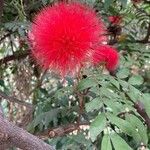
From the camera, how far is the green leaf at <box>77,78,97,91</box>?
1272 millimetres

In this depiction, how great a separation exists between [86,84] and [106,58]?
0.18 meters

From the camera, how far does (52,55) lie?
1.28 m

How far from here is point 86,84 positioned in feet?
4.19

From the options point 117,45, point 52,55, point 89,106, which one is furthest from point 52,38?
point 117,45

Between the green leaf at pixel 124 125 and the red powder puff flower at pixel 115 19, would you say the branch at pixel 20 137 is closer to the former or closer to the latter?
the green leaf at pixel 124 125

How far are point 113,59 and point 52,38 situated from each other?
270 mm

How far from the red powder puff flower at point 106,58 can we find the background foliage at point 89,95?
0.09ft

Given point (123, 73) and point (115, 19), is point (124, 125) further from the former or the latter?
point (115, 19)

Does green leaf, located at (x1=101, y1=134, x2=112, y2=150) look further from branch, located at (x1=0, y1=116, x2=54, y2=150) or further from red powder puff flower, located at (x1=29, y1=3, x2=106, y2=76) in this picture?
red powder puff flower, located at (x1=29, y1=3, x2=106, y2=76)

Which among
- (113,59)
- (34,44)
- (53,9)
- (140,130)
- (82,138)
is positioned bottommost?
(82,138)

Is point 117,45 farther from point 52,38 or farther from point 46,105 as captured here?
point 52,38

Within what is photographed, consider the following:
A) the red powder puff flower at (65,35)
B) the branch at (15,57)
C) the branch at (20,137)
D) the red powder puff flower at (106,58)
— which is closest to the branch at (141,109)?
the red powder puff flower at (106,58)

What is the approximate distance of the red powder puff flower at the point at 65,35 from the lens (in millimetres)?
1246

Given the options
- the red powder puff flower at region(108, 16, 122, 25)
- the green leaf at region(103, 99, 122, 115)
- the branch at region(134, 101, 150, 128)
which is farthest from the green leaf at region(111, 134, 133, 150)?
the red powder puff flower at region(108, 16, 122, 25)
